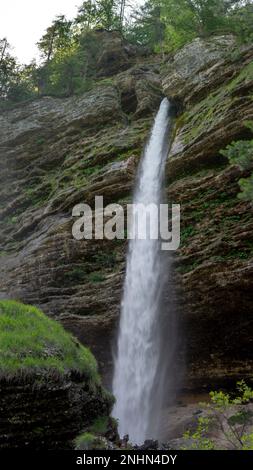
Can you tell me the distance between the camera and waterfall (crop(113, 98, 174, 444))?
1471 centimetres

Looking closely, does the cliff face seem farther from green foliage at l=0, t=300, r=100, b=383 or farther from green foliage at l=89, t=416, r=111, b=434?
green foliage at l=89, t=416, r=111, b=434

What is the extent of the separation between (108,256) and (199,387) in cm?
626

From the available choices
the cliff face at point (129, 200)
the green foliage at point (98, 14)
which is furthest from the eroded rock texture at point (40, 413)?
the green foliage at point (98, 14)

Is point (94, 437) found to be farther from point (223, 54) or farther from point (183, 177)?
point (223, 54)

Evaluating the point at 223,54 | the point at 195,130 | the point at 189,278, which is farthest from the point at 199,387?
the point at 223,54

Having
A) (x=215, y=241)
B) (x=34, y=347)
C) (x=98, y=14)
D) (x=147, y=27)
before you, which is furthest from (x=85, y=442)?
(x=98, y=14)

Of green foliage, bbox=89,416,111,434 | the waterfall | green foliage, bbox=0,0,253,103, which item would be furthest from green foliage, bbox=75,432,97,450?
green foliage, bbox=0,0,253,103

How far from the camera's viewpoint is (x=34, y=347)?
906 centimetres

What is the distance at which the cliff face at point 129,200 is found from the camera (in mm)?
15359

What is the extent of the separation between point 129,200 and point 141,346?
646 cm

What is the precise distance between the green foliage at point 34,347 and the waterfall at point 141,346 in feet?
15.2

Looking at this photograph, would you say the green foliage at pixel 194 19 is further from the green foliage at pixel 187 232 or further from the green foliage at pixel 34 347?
the green foliage at pixel 34 347
